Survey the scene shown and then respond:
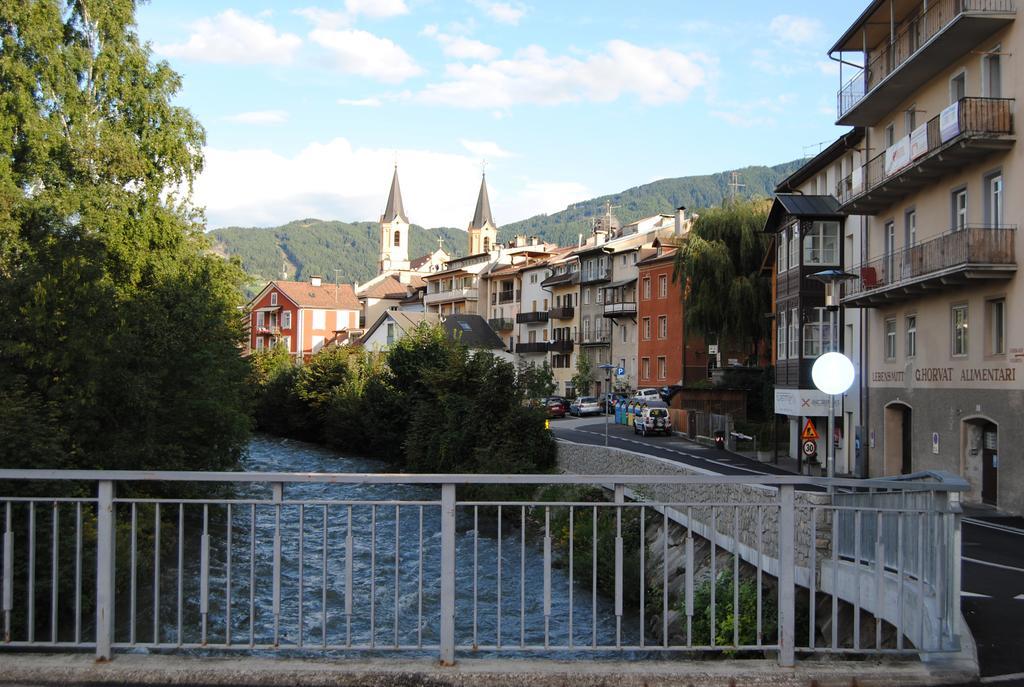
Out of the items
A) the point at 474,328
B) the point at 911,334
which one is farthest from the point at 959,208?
the point at 474,328

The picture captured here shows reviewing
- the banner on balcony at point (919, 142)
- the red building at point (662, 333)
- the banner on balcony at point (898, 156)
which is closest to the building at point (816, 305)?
the banner on balcony at point (898, 156)

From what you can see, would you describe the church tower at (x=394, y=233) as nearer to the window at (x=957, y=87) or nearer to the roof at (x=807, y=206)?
the roof at (x=807, y=206)

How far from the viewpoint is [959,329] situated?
2577 centimetres

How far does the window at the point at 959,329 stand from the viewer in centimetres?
2536

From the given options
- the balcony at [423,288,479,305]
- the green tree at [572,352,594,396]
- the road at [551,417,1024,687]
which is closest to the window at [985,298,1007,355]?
the road at [551,417,1024,687]

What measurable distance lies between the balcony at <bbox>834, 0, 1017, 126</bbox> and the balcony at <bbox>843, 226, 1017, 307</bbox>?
492 cm

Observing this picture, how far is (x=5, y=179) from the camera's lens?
25234 millimetres

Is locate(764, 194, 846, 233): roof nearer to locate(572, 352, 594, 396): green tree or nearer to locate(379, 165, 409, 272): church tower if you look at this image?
locate(572, 352, 594, 396): green tree

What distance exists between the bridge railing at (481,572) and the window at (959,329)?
1000 cm

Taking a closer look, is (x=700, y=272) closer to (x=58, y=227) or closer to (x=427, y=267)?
(x=58, y=227)

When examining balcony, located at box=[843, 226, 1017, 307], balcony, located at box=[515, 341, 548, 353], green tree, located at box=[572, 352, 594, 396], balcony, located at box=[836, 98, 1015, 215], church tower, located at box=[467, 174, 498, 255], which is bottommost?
green tree, located at box=[572, 352, 594, 396]

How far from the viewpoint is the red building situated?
65750 mm

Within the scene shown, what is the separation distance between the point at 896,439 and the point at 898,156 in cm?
950

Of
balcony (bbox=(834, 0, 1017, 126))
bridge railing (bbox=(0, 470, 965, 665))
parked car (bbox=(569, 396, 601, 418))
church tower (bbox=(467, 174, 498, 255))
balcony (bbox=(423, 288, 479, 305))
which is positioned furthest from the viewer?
church tower (bbox=(467, 174, 498, 255))
